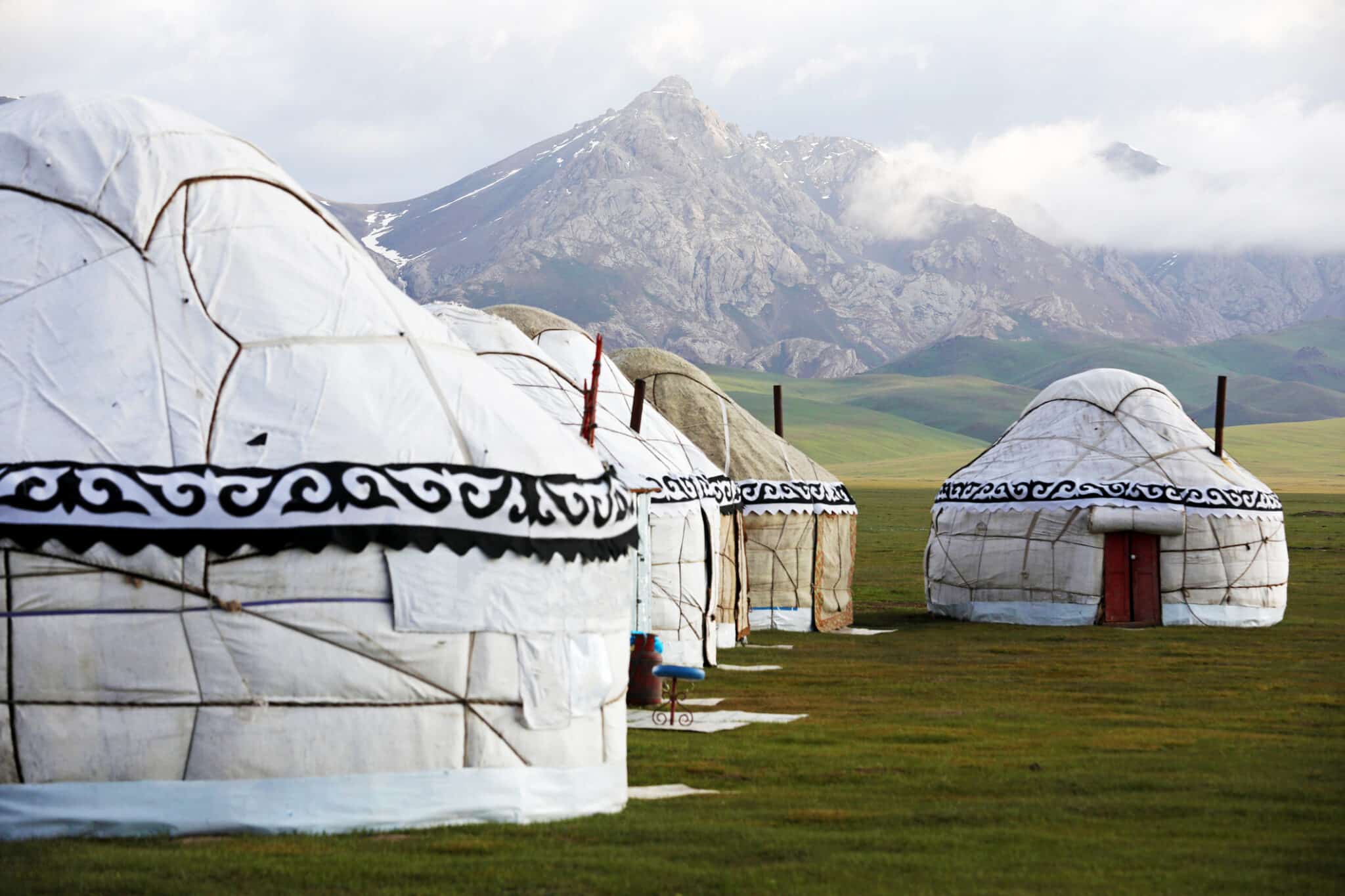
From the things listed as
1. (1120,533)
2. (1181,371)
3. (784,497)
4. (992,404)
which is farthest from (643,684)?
(1181,371)

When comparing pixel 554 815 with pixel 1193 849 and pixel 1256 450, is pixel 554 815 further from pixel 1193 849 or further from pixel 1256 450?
pixel 1256 450

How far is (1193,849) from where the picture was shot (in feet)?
17.6

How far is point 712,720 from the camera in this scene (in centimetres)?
911

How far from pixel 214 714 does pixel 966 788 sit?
10.6 feet

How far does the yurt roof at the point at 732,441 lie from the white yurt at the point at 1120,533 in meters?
1.95

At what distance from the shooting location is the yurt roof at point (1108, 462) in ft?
54.9

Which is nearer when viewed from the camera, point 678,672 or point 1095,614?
point 678,672

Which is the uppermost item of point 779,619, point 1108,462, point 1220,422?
point 1220,422

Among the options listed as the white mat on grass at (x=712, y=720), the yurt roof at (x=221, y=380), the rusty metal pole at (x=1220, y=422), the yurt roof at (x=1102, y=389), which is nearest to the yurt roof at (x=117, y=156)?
the yurt roof at (x=221, y=380)

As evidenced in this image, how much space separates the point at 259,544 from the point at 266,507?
0.12 meters

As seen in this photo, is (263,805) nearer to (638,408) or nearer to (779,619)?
(638,408)

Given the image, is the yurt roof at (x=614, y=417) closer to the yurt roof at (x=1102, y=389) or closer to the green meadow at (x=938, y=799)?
the green meadow at (x=938, y=799)

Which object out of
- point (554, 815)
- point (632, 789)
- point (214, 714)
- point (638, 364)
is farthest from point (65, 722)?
point (638, 364)

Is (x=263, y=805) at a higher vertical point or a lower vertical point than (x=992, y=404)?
lower
